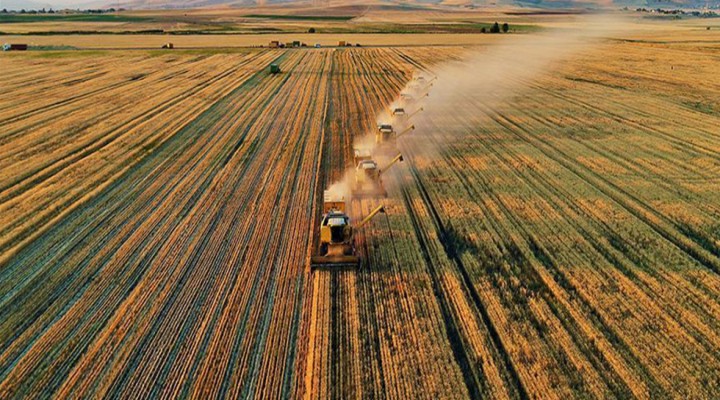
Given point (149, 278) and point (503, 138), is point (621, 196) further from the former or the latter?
point (149, 278)

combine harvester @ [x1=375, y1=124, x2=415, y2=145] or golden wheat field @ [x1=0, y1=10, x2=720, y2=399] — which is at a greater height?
combine harvester @ [x1=375, y1=124, x2=415, y2=145]

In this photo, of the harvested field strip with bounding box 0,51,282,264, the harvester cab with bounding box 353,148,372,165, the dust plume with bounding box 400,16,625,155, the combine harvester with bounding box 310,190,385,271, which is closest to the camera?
the combine harvester with bounding box 310,190,385,271

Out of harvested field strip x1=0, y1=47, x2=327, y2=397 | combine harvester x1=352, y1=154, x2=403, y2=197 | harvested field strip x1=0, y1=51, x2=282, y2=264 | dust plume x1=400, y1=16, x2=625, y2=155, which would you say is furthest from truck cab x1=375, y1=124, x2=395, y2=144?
harvested field strip x1=0, y1=51, x2=282, y2=264

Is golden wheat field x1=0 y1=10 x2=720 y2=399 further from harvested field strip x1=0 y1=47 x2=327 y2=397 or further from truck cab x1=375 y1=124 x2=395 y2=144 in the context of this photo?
truck cab x1=375 y1=124 x2=395 y2=144

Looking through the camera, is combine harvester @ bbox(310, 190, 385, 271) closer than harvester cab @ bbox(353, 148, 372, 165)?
Yes

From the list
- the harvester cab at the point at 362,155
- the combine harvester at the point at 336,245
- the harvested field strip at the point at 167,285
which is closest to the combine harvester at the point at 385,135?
the harvester cab at the point at 362,155


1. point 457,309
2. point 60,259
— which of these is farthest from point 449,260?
point 60,259

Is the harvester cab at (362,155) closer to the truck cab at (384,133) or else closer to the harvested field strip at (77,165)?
the truck cab at (384,133)

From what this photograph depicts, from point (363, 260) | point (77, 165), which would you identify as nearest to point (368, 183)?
point (363, 260)
